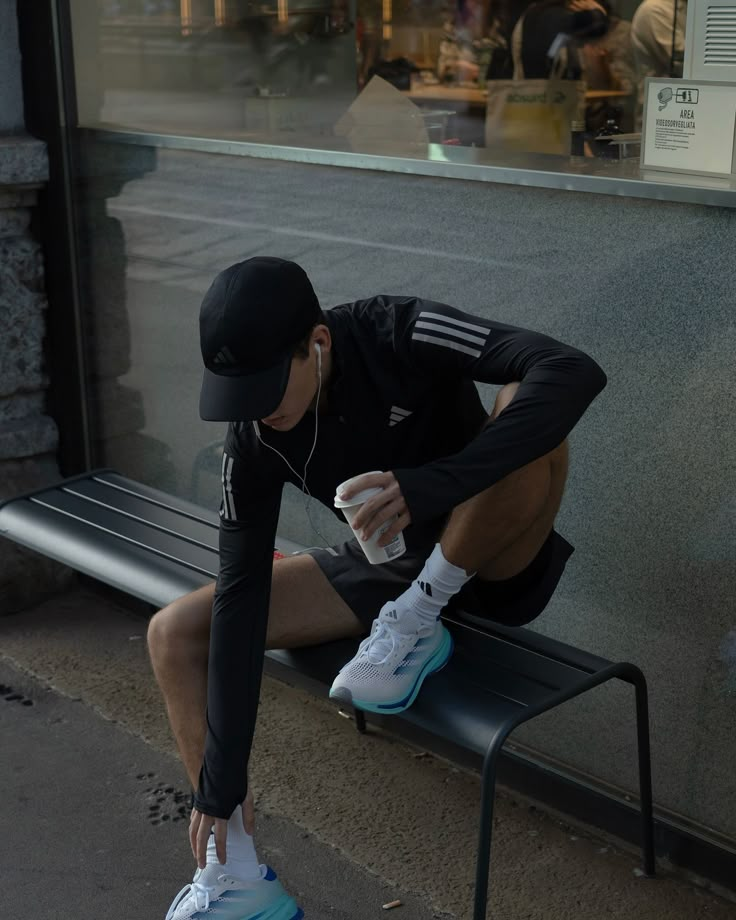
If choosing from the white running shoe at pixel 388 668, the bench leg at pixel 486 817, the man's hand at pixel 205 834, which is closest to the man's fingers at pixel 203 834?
the man's hand at pixel 205 834

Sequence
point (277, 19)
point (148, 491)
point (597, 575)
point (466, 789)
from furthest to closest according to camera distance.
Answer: point (277, 19) < point (148, 491) < point (466, 789) < point (597, 575)

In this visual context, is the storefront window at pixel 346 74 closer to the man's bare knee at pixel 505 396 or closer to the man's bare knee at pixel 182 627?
the man's bare knee at pixel 505 396

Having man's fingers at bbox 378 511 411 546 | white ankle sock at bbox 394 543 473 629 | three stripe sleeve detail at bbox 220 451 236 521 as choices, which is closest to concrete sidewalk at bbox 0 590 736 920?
white ankle sock at bbox 394 543 473 629

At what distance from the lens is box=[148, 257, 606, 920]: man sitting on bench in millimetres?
2254

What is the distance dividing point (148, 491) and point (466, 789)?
1293 millimetres

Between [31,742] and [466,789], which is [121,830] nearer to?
[31,742]

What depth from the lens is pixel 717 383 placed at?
105 inches

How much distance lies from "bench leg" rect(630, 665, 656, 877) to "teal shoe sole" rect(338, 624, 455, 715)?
0.38 m

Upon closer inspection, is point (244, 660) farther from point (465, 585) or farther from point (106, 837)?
point (106, 837)

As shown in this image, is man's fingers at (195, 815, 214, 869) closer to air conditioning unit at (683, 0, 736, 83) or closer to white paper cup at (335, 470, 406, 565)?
white paper cup at (335, 470, 406, 565)

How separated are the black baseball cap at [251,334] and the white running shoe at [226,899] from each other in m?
0.90

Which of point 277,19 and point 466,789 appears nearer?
point 466,789

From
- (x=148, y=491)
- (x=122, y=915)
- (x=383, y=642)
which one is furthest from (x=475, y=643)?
(x=148, y=491)

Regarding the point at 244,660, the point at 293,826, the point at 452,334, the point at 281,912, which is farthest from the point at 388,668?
the point at 293,826
